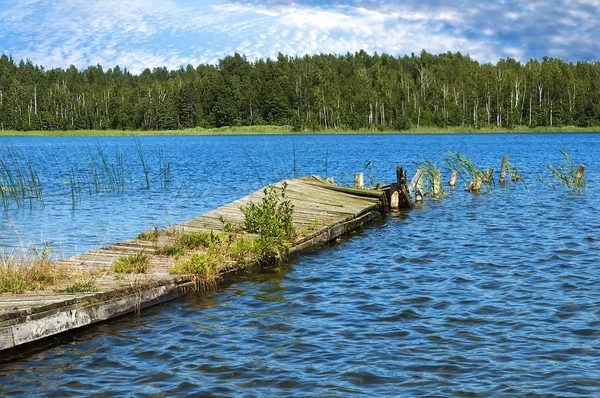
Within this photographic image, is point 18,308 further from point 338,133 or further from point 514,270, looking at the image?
point 338,133

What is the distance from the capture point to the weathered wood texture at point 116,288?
823 centimetres

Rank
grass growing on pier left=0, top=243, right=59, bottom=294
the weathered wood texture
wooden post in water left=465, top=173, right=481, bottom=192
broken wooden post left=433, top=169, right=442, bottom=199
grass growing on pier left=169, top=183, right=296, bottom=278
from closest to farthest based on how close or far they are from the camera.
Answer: the weathered wood texture → grass growing on pier left=0, top=243, right=59, bottom=294 → grass growing on pier left=169, top=183, right=296, bottom=278 → broken wooden post left=433, top=169, right=442, bottom=199 → wooden post in water left=465, top=173, right=481, bottom=192

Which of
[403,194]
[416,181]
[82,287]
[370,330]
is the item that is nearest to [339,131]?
[416,181]

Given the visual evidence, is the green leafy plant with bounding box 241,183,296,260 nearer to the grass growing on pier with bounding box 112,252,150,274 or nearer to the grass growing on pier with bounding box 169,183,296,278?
the grass growing on pier with bounding box 169,183,296,278

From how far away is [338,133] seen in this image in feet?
415

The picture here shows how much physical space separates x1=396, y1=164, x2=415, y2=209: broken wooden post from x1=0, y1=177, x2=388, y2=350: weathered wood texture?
4.97m

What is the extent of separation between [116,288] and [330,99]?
4957 inches

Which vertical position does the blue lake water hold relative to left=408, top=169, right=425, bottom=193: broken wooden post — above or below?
below

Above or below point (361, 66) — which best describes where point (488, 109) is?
below

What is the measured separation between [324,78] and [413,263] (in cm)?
13572

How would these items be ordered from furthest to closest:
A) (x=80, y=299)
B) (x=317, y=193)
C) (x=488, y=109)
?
(x=488, y=109) < (x=317, y=193) < (x=80, y=299)

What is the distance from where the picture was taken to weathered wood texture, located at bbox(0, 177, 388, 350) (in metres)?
8.23

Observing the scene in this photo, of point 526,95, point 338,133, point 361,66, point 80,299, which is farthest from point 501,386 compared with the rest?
point 361,66

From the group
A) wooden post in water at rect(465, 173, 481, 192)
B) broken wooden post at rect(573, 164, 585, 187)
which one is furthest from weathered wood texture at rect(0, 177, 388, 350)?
broken wooden post at rect(573, 164, 585, 187)
